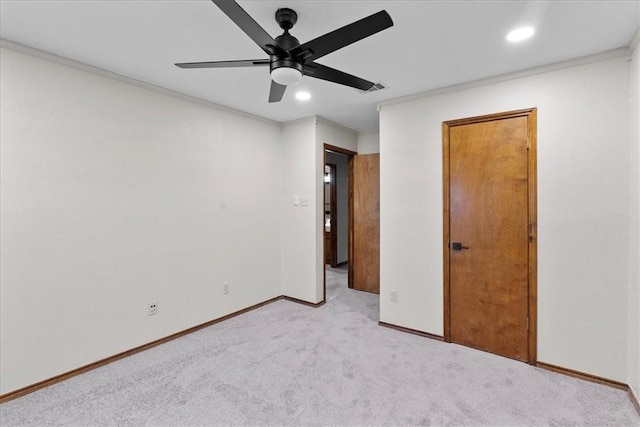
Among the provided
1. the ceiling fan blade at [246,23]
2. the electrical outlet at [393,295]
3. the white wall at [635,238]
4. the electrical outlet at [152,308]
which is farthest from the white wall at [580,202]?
the electrical outlet at [152,308]

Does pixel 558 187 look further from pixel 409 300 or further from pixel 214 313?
pixel 214 313

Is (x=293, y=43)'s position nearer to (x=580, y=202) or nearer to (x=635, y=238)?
(x=580, y=202)

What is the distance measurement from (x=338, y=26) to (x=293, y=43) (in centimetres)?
49

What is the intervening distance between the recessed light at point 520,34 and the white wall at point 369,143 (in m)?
2.57

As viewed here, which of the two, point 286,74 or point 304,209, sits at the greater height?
point 286,74

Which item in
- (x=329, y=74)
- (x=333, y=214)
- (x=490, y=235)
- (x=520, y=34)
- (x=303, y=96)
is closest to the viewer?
(x=329, y=74)

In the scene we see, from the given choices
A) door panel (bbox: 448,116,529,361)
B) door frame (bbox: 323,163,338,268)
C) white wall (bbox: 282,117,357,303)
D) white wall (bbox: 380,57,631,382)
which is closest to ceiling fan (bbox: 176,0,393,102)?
door panel (bbox: 448,116,529,361)

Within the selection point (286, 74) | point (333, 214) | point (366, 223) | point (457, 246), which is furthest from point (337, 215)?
point (286, 74)

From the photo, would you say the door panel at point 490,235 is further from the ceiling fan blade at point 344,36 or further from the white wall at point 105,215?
the white wall at point 105,215

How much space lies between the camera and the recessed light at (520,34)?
6.33ft

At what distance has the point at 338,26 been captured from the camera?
1898 mm

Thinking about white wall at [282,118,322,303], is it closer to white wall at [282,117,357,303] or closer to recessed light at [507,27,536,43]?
white wall at [282,117,357,303]

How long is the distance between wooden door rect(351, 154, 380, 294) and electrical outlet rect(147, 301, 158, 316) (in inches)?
110

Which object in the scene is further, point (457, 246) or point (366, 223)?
point (366, 223)
